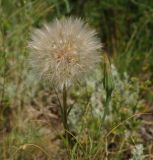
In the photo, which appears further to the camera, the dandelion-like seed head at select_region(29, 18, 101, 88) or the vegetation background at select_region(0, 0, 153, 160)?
the vegetation background at select_region(0, 0, 153, 160)

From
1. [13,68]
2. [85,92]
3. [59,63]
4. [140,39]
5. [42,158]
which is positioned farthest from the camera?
[140,39]

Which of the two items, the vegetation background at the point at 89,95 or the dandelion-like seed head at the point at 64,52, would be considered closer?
the dandelion-like seed head at the point at 64,52

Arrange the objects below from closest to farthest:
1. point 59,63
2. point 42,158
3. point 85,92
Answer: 1. point 59,63
2. point 42,158
3. point 85,92

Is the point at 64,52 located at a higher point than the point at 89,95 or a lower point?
higher

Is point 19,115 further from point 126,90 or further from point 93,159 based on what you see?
point 93,159

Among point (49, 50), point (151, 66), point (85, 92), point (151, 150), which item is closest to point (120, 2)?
point (151, 66)
